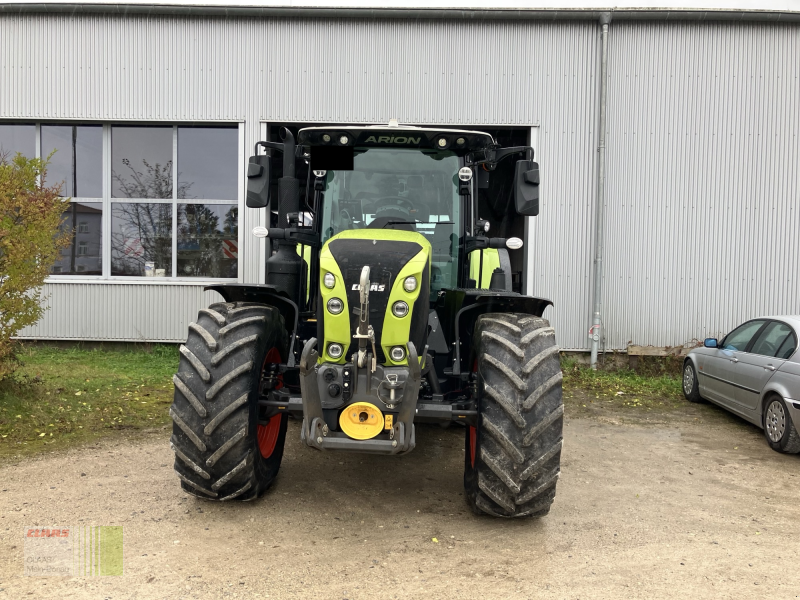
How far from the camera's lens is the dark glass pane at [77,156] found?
407 inches

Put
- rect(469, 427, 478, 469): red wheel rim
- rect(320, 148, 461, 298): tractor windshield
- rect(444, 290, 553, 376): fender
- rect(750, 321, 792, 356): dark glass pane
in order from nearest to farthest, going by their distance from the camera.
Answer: rect(469, 427, 478, 469): red wheel rim < rect(444, 290, 553, 376): fender < rect(320, 148, 461, 298): tractor windshield < rect(750, 321, 792, 356): dark glass pane

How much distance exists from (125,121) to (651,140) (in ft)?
27.9

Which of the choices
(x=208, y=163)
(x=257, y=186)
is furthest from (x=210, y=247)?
(x=257, y=186)

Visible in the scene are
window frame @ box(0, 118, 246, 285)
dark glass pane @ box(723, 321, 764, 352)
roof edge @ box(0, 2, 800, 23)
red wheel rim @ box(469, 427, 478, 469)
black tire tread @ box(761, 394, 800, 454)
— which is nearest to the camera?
red wheel rim @ box(469, 427, 478, 469)

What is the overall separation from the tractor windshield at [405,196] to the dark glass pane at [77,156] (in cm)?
720

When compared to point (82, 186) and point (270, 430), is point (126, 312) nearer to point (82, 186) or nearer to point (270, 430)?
point (82, 186)

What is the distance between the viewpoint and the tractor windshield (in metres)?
4.83

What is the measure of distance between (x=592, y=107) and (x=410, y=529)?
8.02 meters

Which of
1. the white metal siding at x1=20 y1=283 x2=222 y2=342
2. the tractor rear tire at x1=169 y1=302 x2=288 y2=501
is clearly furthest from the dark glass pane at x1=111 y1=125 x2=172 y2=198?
the tractor rear tire at x1=169 y1=302 x2=288 y2=501

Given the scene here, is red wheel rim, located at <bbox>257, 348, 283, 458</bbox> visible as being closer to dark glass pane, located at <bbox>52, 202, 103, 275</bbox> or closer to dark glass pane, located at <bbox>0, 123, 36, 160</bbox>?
dark glass pane, located at <bbox>52, 202, 103, 275</bbox>

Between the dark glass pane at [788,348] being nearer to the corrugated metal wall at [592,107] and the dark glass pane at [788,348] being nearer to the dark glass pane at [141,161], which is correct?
the corrugated metal wall at [592,107]

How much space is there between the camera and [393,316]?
12.3 feet

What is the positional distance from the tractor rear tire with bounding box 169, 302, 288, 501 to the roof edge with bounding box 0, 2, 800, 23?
285 inches

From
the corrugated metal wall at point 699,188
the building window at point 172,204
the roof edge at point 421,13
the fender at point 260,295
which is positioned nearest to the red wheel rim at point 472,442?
the fender at point 260,295
